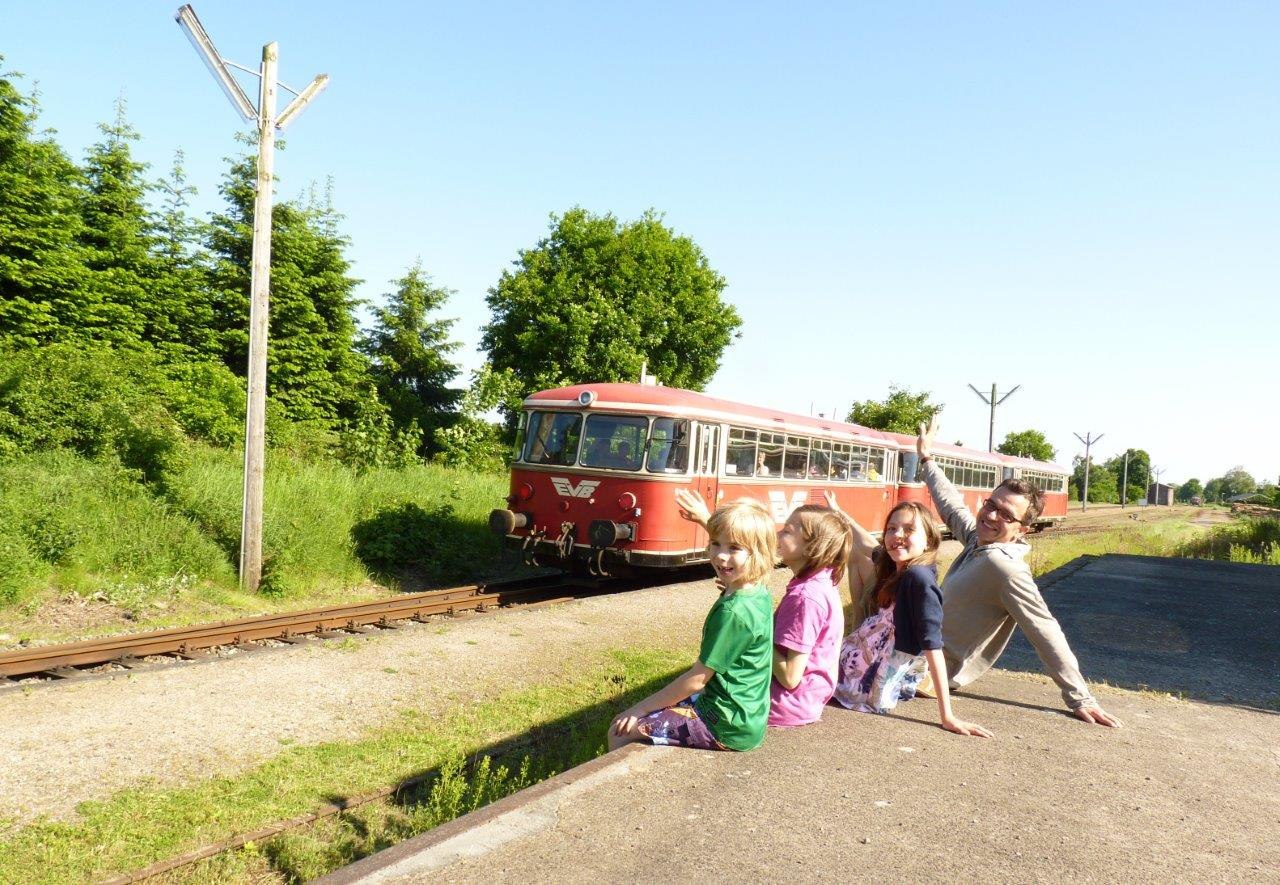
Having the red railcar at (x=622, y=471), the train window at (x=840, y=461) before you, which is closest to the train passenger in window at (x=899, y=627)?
the red railcar at (x=622, y=471)

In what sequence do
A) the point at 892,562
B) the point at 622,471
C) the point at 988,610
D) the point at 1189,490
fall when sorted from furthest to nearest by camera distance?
the point at 1189,490 < the point at 622,471 < the point at 988,610 < the point at 892,562

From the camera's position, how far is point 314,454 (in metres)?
20.5

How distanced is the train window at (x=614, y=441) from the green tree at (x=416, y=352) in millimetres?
18296

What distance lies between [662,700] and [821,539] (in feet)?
3.49

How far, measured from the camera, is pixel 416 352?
→ 31.5 m

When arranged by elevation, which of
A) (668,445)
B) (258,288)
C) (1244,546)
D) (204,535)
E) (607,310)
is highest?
(607,310)

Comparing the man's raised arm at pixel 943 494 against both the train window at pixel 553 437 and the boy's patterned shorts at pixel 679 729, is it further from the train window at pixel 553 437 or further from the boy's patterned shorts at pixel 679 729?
the train window at pixel 553 437

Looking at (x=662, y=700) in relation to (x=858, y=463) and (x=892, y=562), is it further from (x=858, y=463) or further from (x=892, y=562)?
(x=858, y=463)

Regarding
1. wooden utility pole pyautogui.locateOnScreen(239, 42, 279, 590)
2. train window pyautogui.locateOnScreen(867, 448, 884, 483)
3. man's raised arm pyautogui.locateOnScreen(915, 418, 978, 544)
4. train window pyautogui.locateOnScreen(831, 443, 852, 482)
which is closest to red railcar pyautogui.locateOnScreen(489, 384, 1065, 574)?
wooden utility pole pyautogui.locateOnScreen(239, 42, 279, 590)

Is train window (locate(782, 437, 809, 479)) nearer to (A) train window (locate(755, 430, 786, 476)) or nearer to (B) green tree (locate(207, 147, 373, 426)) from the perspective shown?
(A) train window (locate(755, 430, 786, 476))

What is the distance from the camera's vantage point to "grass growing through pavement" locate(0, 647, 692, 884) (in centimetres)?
444

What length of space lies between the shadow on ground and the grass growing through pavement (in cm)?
324

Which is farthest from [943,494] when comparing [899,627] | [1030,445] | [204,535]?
[1030,445]

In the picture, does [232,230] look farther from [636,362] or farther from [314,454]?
[636,362]
